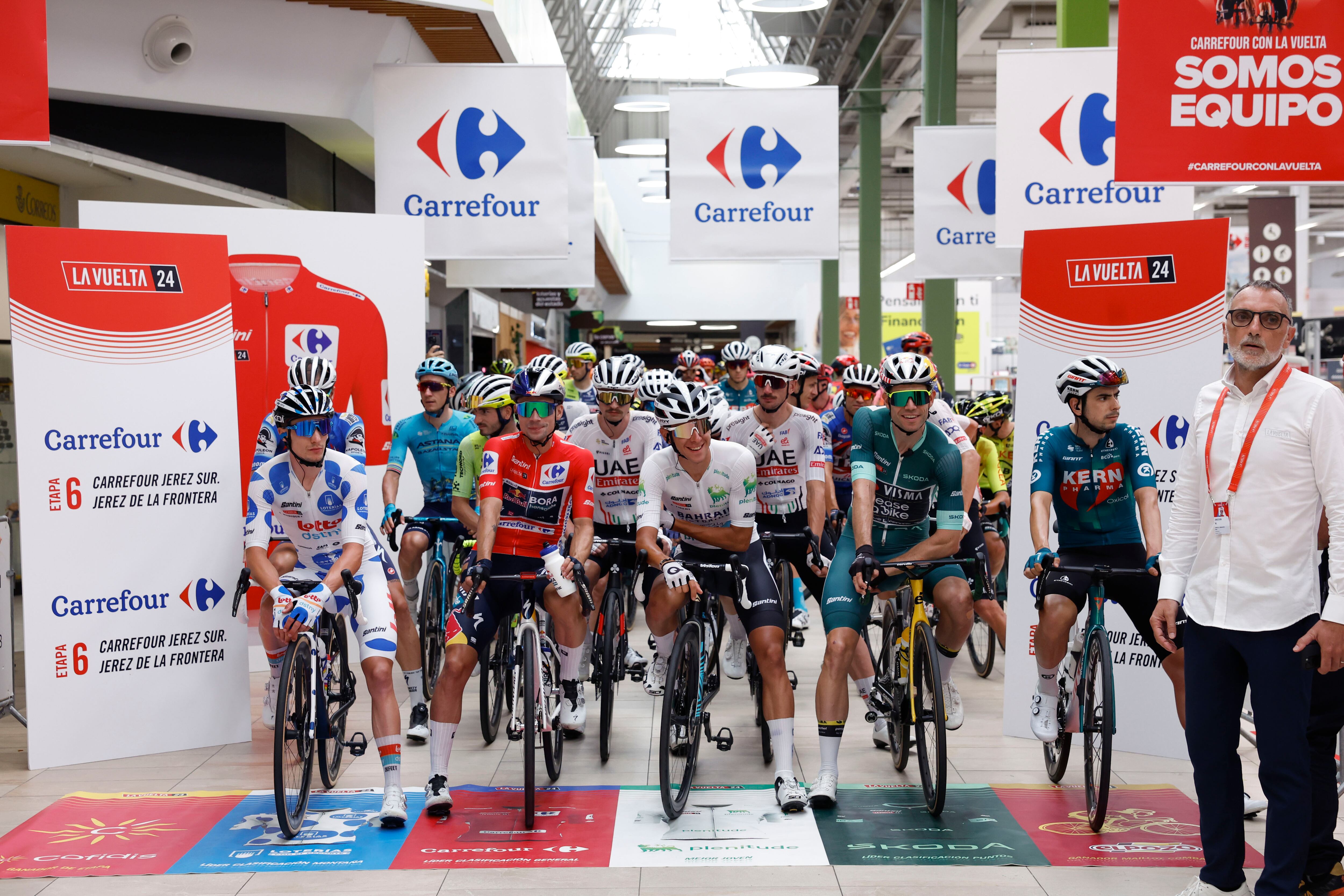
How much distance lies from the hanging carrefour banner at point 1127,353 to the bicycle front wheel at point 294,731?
11.4 ft

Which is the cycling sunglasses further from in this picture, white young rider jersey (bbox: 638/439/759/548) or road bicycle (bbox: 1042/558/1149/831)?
road bicycle (bbox: 1042/558/1149/831)

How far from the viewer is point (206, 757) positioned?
609cm

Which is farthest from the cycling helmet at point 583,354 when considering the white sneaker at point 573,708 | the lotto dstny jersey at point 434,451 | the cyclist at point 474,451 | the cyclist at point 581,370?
the white sneaker at point 573,708

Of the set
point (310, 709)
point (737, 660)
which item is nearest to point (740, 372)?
point (737, 660)

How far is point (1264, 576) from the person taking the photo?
360 cm

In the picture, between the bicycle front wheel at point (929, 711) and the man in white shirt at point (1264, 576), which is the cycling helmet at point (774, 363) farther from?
the man in white shirt at point (1264, 576)

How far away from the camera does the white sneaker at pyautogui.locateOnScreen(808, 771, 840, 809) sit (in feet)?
16.8

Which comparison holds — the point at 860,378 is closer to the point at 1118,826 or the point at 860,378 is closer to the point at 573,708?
the point at 573,708

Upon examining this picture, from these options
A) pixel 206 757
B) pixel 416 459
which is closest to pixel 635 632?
pixel 416 459

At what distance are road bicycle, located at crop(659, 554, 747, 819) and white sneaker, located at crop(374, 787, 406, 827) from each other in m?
1.08

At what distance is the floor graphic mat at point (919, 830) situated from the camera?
4594 mm

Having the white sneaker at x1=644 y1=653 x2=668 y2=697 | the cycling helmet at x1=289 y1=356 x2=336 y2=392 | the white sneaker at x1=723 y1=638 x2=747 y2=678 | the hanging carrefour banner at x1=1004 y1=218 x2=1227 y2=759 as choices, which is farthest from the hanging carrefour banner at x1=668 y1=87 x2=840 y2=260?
the white sneaker at x1=644 y1=653 x2=668 y2=697

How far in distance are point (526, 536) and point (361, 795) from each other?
1.39 metres

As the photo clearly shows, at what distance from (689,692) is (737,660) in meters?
2.35
